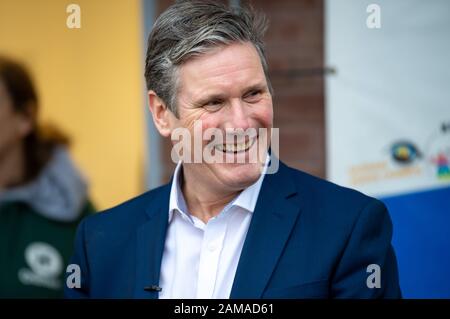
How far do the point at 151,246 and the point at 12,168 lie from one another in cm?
162

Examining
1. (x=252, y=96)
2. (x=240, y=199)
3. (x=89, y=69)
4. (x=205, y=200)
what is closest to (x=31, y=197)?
(x=89, y=69)

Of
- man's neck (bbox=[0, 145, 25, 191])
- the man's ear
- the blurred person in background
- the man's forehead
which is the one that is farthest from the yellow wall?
the man's forehead

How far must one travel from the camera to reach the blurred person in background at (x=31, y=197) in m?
3.45

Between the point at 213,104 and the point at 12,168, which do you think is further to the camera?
the point at 12,168

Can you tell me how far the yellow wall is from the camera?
11.3ft

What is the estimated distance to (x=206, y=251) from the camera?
2.07 metres

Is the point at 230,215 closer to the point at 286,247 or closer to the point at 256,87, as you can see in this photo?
the point at 286,247

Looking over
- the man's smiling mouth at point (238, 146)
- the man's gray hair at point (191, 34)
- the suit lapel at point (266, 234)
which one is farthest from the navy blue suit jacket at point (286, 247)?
the man's gray hair at point (191, 34)

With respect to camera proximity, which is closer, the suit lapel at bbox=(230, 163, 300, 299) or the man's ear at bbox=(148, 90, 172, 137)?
the suit lapel at bbox=(230, 163, 300, 299)

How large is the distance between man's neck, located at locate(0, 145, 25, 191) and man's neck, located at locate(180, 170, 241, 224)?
1544mm

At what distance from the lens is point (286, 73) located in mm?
3668

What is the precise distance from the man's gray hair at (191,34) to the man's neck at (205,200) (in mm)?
231

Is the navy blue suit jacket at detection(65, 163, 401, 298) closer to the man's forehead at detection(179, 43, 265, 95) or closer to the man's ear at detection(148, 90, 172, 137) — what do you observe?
the man's ear at detection(148, 90, 172, 137)
